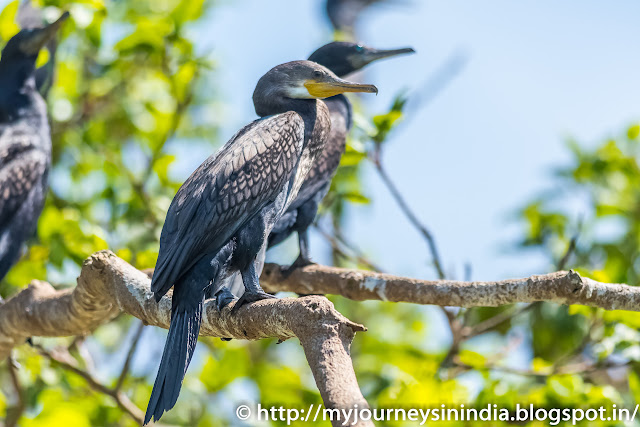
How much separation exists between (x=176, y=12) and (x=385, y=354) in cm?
188

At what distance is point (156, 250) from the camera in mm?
3475

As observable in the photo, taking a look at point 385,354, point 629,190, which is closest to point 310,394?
point 385,354

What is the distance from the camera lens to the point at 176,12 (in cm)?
375

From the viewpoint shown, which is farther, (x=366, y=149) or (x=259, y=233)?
(x=366, y=149)

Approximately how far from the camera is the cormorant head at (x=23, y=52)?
3.87 metres

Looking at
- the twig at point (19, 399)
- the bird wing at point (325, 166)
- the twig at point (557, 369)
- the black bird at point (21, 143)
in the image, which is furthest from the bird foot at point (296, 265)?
the black bird at point (21, 143)

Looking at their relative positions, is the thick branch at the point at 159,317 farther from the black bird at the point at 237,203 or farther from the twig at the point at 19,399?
the twig at the point at 19,399

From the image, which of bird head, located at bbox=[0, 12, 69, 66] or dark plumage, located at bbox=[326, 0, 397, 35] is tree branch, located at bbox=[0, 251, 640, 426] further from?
dark plumage, located at bbox=[326, 0, 397, 35]

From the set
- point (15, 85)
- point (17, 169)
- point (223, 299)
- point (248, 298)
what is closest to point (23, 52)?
point (15, 85)

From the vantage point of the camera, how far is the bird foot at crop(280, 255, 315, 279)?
3227mm

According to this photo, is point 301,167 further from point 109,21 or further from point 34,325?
point 109,21

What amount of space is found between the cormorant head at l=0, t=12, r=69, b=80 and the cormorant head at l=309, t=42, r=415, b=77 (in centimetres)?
132
